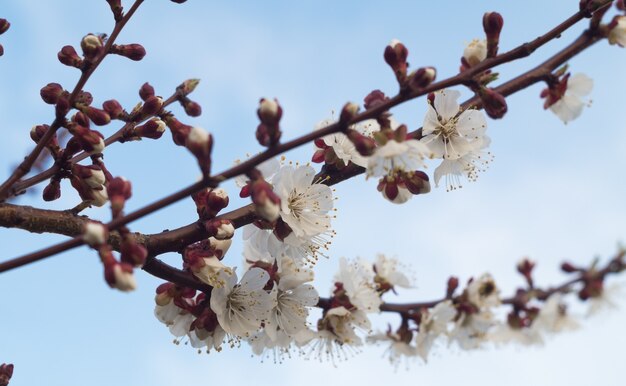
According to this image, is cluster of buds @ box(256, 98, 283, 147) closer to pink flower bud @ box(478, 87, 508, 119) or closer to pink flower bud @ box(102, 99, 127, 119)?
A: pink flower bud @ box(478, 87, 508, 119)

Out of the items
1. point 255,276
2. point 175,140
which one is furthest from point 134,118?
point 255,276

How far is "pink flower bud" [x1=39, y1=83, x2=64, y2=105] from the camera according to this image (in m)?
2.37

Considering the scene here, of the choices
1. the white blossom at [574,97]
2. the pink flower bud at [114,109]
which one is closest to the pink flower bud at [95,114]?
the pink flower bud at [114,109]

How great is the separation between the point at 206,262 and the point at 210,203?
212 mm

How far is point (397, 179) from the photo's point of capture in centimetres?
229

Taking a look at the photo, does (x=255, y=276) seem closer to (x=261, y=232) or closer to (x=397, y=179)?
(x=261, y=232)

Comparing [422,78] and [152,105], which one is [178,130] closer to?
[152,105]

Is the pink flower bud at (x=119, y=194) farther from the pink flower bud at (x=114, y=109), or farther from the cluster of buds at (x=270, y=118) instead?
the pink flower bud at (x=114, y=109)

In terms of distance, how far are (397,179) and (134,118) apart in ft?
3.34

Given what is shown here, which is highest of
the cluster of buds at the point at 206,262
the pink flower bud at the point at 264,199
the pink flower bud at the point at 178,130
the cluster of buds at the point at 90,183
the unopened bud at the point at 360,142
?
the pink flower bud at the point at 178,130

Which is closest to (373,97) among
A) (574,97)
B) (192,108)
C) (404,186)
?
(404,186)

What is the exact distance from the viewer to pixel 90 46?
7.26 feet

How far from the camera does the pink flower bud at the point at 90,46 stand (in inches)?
87.1

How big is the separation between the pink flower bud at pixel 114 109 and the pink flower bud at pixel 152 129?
97 millimetres
